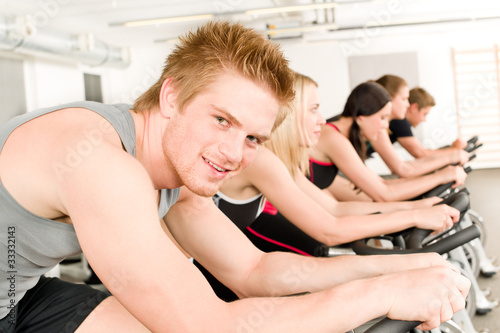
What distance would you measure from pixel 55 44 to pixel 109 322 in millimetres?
6131

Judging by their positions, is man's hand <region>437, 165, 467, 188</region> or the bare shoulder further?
man's hand <region>437, 165, 467, 188</region>

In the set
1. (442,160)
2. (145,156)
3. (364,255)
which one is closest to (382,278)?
(364,255)

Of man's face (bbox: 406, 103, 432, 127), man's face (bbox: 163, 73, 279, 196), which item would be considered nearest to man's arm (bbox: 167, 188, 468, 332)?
man's face (bbox: 163, 73, 279, 196)

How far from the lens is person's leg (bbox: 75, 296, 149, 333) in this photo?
104 centimetres

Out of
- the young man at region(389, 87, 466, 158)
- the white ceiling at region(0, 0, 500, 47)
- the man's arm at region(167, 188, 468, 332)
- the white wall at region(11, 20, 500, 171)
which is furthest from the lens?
the white wall at region(11, 20, 500, 171)

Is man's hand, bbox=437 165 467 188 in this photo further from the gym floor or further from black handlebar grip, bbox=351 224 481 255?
black handlebar grip, bbox=351 224 481 255

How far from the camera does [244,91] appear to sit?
995 mm

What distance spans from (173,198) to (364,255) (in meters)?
0.53

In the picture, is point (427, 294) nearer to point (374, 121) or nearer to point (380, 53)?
point (374, 121)

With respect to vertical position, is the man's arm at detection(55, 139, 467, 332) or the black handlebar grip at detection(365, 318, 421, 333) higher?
the man's arm at detection(55, 139, 467, 332)

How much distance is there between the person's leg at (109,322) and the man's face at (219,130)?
1.01 feet

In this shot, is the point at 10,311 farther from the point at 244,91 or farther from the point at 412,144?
the point at 412,144

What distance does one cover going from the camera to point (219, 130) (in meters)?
1.01

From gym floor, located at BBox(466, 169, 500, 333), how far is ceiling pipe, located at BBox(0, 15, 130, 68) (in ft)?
16.8
